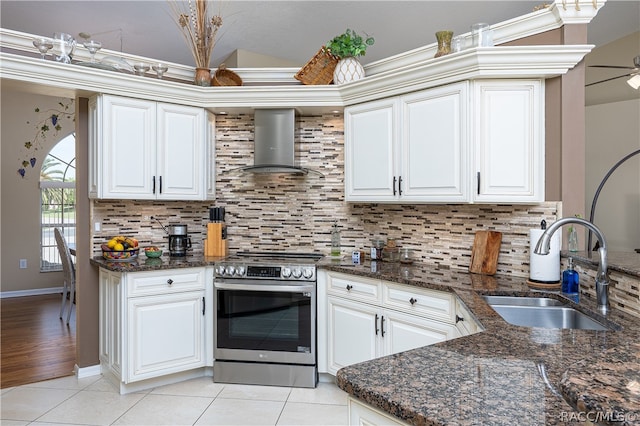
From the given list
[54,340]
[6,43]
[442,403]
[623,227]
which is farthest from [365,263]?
[623,227]

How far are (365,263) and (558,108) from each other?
1.66 metres

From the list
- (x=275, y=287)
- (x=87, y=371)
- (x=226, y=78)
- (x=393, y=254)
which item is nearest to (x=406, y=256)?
(x=393, y=254)

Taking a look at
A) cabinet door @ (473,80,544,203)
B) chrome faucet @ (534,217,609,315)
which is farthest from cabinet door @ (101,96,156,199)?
chrome faucet @ (534,217,609,315)

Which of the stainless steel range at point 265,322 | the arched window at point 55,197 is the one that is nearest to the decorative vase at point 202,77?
the stainless steel range at point 265,322

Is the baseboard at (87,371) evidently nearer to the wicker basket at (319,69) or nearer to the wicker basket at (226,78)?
the wicker basket at (226,78)

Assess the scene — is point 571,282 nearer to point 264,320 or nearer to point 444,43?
point 444,43

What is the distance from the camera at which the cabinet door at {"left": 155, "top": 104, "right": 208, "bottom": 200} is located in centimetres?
347

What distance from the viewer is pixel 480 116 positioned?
2.69m

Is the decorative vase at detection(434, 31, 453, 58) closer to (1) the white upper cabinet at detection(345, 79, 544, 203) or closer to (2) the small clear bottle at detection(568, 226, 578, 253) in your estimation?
(1) the white upper cabinet at detection(345, 79, 544, 203)

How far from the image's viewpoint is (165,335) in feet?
10.5

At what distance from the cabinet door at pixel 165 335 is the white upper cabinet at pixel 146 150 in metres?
0.85

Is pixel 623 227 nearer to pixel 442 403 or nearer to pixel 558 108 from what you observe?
pixel 558 108

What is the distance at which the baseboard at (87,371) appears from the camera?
3382 millimetres

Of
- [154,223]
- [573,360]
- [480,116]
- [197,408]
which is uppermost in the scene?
[480,116]
